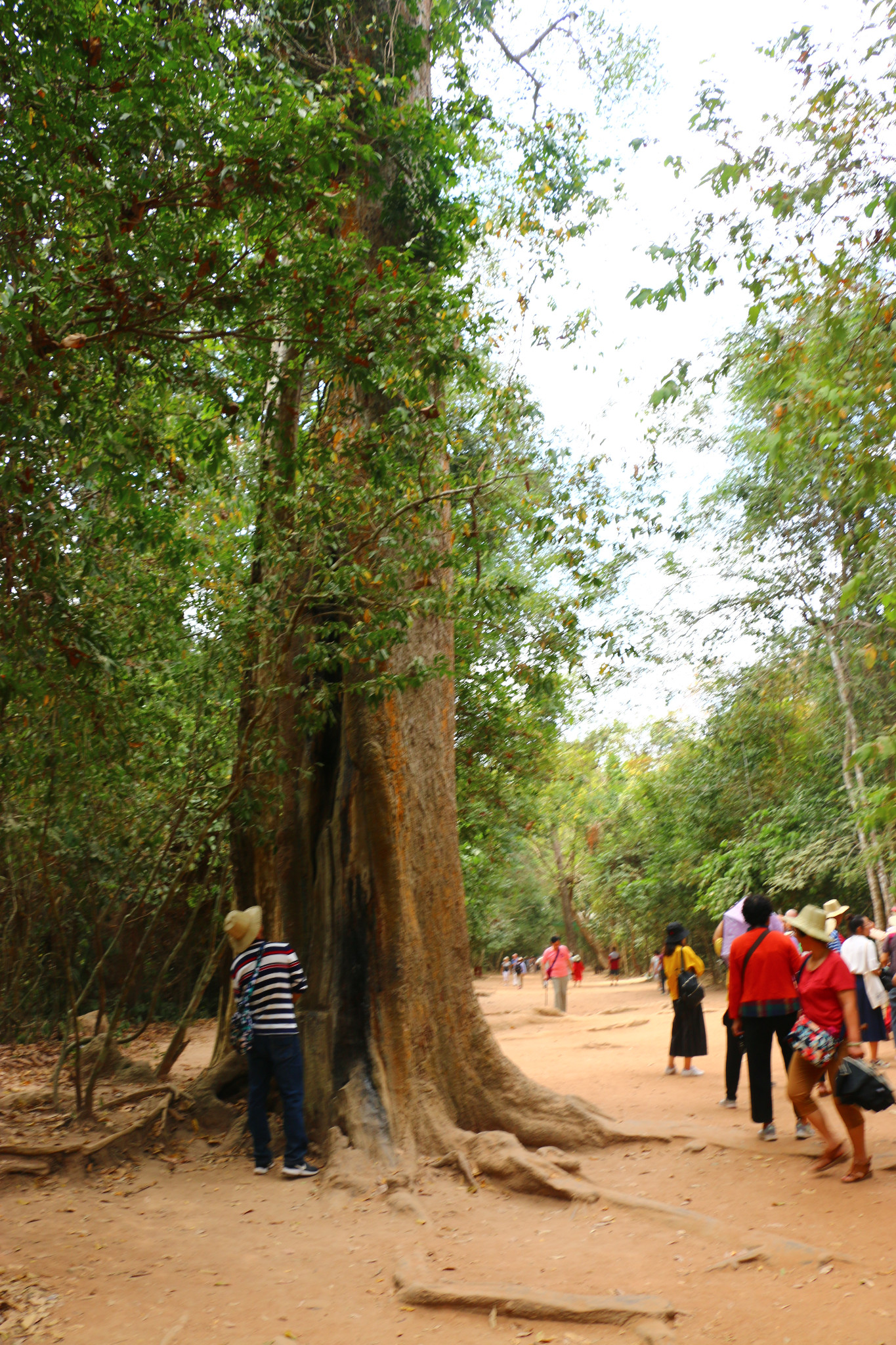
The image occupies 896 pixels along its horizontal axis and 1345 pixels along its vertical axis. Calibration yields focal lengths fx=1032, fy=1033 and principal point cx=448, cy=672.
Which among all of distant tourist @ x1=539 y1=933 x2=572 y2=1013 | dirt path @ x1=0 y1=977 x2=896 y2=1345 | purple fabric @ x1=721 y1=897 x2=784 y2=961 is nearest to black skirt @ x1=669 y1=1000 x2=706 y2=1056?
purple fabric @ x1=721 y1=897 x2=784 y2=961

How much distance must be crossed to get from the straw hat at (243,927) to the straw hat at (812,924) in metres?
3.94

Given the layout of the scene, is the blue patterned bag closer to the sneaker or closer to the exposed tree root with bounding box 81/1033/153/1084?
the sneaker

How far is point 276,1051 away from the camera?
7.30m

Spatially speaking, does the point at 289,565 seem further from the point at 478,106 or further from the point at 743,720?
the point at 743,720

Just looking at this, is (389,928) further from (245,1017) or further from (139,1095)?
(139,1095)

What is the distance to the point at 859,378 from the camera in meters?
6.84

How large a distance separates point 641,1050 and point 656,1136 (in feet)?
24.8

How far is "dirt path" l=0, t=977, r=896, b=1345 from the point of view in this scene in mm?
4602

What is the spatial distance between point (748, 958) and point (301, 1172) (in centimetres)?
359

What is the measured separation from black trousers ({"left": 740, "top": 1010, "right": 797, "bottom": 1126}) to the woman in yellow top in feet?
11.4

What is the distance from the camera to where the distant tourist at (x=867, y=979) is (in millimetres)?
10477

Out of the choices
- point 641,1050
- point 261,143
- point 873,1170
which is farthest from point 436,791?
point 641,1050

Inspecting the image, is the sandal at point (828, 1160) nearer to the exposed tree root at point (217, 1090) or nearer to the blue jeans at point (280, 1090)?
the blue jeans at point (280, 1090)

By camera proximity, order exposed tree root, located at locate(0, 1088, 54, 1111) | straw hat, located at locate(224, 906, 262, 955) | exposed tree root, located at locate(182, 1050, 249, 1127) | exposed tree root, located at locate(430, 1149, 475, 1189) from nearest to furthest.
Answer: exposed tree root, located at locate(430, 1149, 475, 1189), straw hat, located at locate(224, 906, 262, 955), exposed tree root, located at locate(182, 1050, 249, 1127), exposed tree root, located at locate(0, 1088, 54, 1111)
